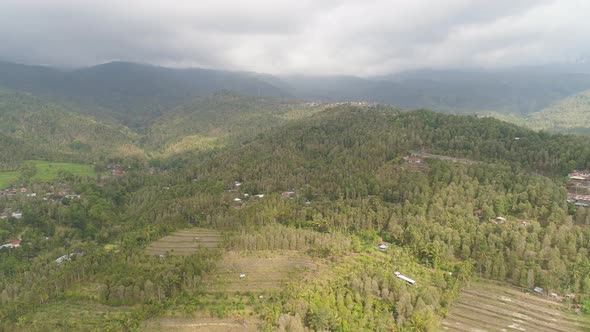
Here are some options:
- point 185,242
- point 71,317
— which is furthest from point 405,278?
point 71,317

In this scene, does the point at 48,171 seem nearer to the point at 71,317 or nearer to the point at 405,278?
the point at 71,317

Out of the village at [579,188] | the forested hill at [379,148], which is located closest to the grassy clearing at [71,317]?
the forested hill at [379,148]

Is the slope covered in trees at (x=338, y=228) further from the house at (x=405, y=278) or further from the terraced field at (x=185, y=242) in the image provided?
the terraced field at (x=185, y=242)

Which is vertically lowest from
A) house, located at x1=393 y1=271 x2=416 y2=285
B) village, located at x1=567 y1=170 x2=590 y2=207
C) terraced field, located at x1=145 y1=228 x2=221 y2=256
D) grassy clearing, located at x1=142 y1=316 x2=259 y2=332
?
grassy clearing, located at x1=142 y1=316 x2=259 y2=332

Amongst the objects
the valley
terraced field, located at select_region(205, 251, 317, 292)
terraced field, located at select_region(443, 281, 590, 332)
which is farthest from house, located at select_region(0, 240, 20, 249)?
terraced field, located at select_region(443, 281, 590, 332)

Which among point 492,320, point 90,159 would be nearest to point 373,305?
point 492,320

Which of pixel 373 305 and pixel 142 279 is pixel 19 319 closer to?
pixel 142 279

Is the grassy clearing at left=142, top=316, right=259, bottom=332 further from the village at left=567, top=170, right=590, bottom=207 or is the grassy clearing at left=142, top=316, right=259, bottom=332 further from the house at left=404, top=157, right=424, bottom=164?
the village at left=567, top=170, right=590, bottom=207
